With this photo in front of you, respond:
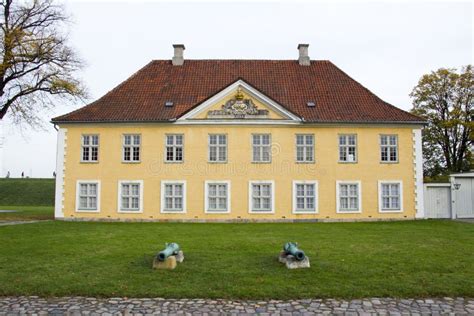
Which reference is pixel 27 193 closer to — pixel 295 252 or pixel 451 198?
pixel 451 198

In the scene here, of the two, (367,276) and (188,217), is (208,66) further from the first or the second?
(367,276)

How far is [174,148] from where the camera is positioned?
24.1 meters

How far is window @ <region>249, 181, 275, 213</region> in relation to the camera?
77.5 feet

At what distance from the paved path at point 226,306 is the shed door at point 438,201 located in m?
18.3

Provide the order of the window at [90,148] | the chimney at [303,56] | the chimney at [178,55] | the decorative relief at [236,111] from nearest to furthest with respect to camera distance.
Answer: the decorative relief at [236,111]
the window at [90,148]
the chimney at [178,55]
the chimney at [303,56]

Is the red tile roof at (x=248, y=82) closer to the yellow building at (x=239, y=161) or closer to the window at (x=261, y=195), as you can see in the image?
the yellow building at (x=239, y=161)

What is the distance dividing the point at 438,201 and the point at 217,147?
1300 centimetres

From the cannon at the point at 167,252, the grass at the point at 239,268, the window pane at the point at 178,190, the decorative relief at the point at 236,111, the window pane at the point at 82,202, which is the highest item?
the decorative relief at the point at 236,111

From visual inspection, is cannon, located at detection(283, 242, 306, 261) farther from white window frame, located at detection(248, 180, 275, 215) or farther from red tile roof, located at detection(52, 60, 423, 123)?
red tile roof, located at detection(52, 60, 423, 123)

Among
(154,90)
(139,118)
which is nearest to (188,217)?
(139,118)

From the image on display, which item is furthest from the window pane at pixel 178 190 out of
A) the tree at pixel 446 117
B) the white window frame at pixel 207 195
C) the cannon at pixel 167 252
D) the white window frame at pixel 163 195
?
the tree at pixel 446 117

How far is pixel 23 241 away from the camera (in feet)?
46.3

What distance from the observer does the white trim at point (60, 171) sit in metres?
24.0

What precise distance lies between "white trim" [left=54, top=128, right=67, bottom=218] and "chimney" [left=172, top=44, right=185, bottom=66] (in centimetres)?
815
